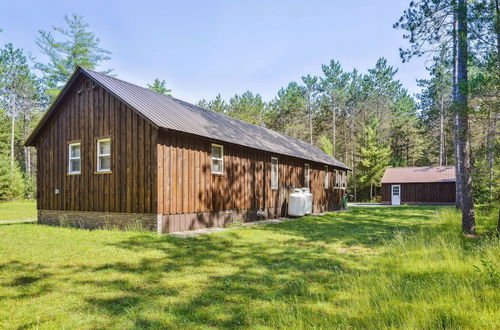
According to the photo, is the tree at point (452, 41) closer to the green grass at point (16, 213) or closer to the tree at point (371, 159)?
the green grass at point (16, 213)

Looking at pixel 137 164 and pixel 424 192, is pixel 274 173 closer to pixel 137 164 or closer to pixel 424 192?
pixel 137 164

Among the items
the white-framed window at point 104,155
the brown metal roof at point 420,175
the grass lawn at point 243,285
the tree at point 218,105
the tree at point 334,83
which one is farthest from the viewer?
the tree at point 218,105

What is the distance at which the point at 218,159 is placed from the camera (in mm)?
11898

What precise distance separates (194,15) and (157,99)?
3.53 m

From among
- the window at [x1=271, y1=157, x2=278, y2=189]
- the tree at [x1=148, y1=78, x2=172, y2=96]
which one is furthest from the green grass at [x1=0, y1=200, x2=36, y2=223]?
the tree at [x1=148, y1=78, x2=172, y2=96]

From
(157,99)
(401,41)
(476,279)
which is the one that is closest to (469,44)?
(401,41)

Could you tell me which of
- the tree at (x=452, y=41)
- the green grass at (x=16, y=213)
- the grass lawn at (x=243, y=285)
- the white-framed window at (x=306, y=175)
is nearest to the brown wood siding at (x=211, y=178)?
the white-framed window at (x=306, y=175)

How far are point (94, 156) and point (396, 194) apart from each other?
100.0 ft

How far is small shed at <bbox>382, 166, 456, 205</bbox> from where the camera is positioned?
30367mm

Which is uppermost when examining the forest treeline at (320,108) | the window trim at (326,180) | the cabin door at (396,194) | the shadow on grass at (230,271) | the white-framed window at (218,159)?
the forest treeline at (320,108)

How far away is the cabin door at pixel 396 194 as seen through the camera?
3272cm

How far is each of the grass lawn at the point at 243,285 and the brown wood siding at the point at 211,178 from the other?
230 centimetres

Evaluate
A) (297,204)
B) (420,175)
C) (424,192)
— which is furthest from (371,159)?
(297,204)

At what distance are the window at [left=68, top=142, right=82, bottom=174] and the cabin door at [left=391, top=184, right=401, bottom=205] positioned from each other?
30404mm
